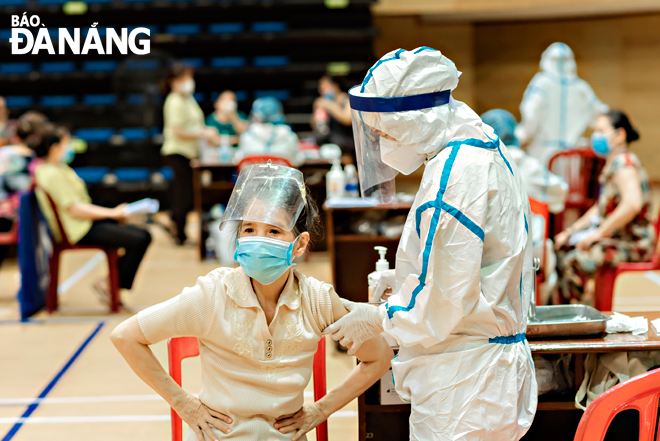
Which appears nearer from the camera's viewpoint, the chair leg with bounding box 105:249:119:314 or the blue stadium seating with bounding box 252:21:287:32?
the chair leg with bounding box 105:249:119:314

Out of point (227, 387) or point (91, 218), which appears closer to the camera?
point (227, 387)

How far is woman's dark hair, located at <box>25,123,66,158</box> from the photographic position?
4.50m

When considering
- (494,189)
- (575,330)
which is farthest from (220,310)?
(575,330)

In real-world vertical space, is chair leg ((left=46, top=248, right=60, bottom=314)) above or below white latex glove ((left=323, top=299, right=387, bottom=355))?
below

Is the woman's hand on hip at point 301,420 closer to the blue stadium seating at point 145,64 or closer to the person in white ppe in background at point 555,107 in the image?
the person in white ppe in background at point 555,107

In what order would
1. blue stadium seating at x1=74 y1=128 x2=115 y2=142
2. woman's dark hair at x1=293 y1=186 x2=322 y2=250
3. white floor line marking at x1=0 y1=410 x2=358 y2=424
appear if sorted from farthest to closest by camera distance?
blue stadium seating at x1=74 y1=128 x2=115 y2=142 < white floor line marking at x1=0 y1=410 x2=358 y2=424 < woman's dark hair at x1=293 y1=186 x2=322 y2=250

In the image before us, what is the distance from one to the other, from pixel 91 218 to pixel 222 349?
318cm

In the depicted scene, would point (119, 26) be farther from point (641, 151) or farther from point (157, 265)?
point (641, 151)

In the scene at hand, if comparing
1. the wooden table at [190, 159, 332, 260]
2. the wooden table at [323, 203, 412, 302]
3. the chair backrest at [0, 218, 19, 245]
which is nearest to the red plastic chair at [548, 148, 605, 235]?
the wooden table at [323, 203, 412, 302]

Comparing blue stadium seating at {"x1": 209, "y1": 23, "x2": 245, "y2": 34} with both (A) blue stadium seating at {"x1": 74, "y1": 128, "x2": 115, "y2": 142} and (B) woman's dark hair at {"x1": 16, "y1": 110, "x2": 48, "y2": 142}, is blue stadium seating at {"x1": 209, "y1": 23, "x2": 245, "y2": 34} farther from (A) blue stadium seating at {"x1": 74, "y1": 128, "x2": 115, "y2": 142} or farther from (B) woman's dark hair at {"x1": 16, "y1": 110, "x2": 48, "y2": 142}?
(B) woman's dark hair at {"x1": 16, "y1": 110, "x2": 48, "y2": 142}

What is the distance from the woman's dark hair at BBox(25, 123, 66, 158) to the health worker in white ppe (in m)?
3.35

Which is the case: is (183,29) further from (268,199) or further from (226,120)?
(268,199)

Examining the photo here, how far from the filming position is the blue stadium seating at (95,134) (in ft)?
31.3

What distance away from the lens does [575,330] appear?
2135 mm
